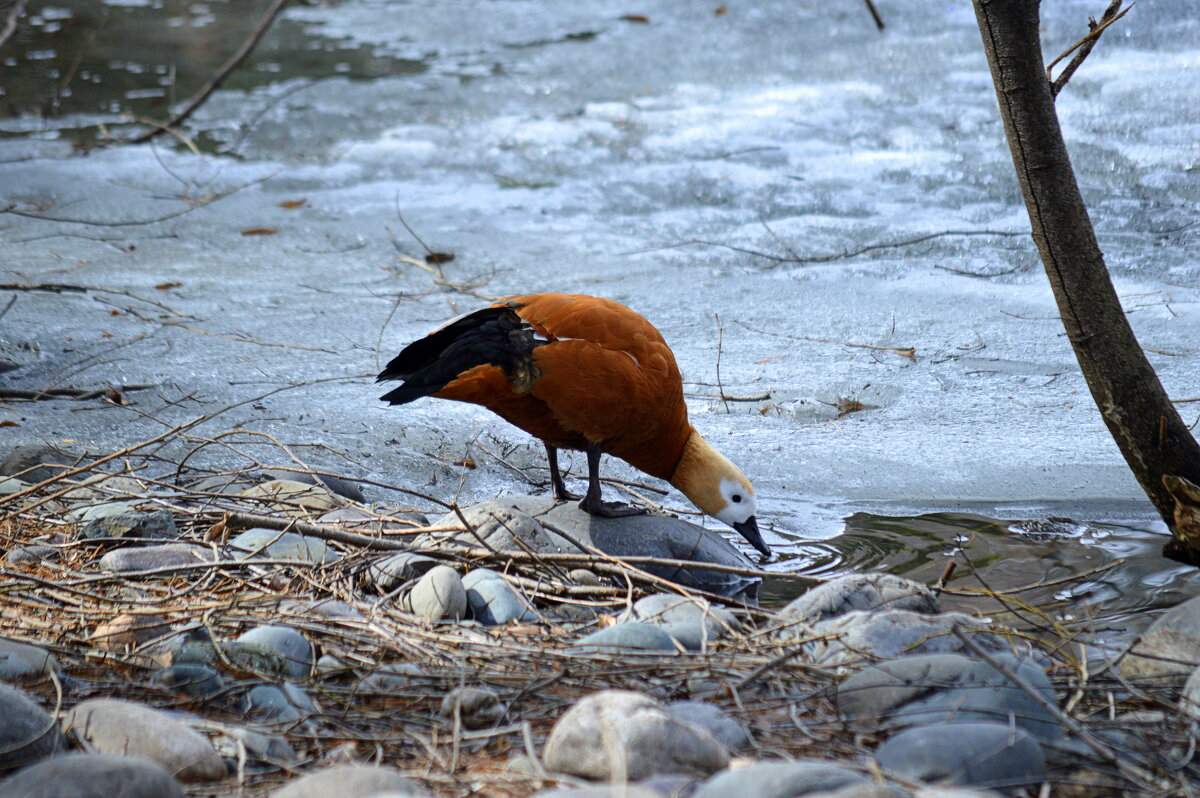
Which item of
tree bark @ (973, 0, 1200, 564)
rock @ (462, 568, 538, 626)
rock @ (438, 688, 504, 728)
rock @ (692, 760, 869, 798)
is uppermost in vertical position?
tree bark @ (973, 0, 1200, 564)

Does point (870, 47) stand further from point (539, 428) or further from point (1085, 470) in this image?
point (539, 428)

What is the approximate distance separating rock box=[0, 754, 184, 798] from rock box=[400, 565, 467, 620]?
0.93 m

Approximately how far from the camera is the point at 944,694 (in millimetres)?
1961

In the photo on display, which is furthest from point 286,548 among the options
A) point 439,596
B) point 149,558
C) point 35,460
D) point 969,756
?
point 969,756

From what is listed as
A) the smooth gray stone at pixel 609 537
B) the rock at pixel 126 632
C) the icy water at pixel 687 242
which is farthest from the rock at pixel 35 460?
the smooth gray stone at pixel 609 537

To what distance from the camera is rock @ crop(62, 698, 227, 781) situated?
69.3 inches

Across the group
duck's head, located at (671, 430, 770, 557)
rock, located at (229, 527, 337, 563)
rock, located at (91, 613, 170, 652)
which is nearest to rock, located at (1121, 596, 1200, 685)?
duck's head, located at (671, 430, 770, 557)

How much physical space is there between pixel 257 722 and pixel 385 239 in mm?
4355

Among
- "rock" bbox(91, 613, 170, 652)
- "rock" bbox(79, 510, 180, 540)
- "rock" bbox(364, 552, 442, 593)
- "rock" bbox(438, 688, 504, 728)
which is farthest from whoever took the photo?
"rock" bbox(79, 510, 180, 540)

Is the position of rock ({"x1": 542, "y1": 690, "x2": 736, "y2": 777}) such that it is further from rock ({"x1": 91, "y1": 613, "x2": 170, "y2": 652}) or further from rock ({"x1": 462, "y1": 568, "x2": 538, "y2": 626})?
rock ({"x1": 91, "y1": 613, "x2": 170, "y2": 652})

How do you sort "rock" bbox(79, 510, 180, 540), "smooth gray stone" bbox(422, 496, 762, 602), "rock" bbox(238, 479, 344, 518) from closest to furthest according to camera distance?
"rock" bbox(79, 510, 180, 540) → "smooth gray stone" bbox(422, 496, 762, 602) → "rock" bbox(238, 479, 344, 518)

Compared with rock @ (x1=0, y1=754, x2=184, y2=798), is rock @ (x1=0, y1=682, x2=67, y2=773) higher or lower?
lower

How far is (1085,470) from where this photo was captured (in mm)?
3568

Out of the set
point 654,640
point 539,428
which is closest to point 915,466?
point 539,428
